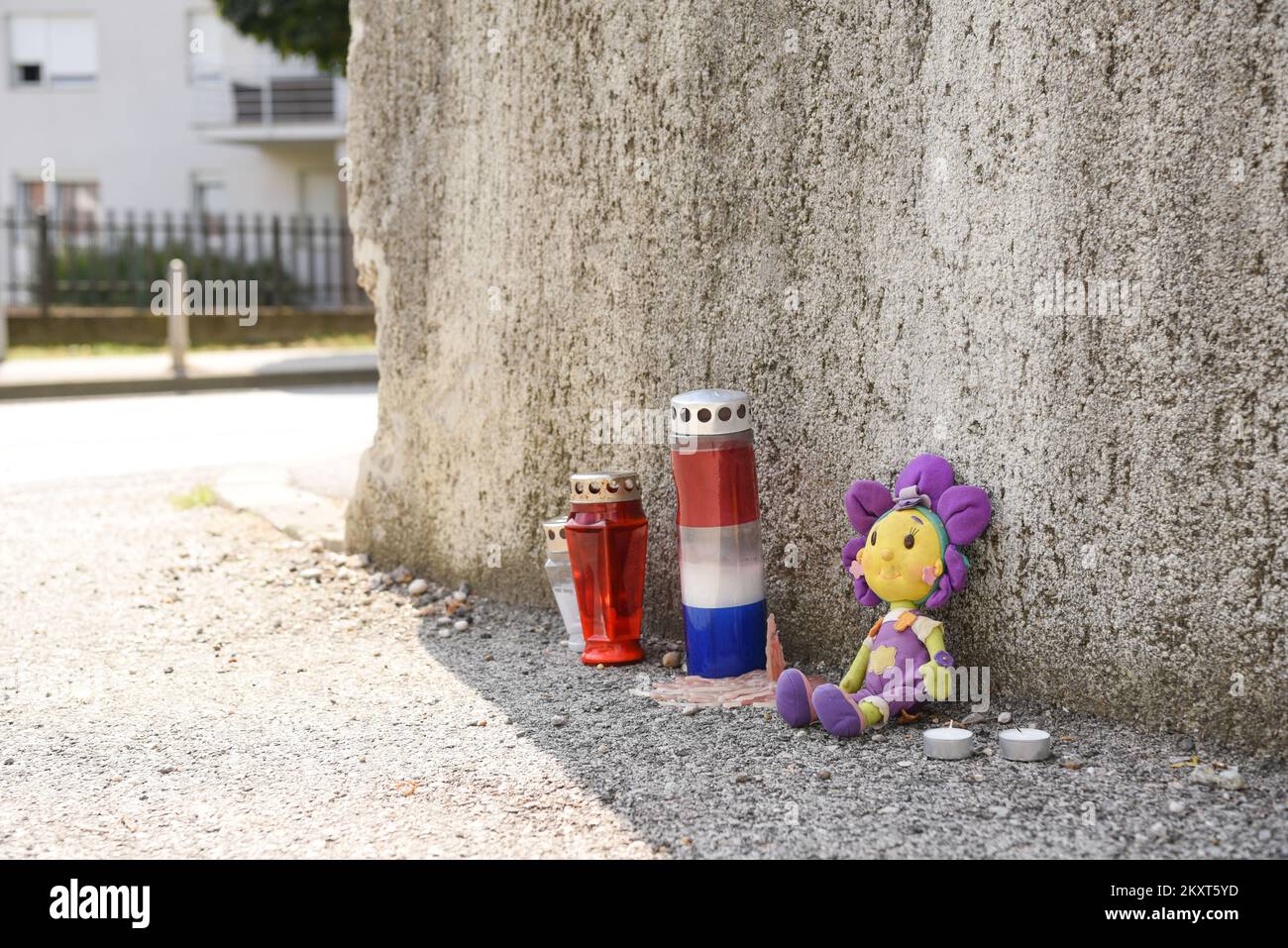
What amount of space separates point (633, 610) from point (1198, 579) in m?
1.66

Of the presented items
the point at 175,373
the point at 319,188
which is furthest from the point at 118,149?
the point at 175,373

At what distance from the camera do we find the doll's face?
3.27 metres

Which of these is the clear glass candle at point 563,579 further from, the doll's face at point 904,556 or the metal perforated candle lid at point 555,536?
the doll's face at point 904,556

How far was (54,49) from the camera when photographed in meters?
23.3

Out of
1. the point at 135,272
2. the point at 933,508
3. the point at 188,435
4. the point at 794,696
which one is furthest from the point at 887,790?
the point at 135,272

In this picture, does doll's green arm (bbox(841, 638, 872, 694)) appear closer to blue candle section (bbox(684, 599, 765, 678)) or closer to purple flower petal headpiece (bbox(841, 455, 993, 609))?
purple flower petal headpiece (bbox(841, 455, 993, 609))

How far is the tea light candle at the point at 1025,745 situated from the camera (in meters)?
2.99

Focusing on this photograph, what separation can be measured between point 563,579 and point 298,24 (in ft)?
36.7

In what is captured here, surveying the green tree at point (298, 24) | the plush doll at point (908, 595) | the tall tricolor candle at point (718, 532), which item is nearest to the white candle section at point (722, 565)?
the tall tricolor candle at point (718, 532)

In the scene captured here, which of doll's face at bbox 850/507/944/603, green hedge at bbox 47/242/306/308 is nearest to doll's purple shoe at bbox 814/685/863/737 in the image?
doll's face at bbox 850/507/944/603

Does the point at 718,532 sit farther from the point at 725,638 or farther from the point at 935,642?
the point at 935,642

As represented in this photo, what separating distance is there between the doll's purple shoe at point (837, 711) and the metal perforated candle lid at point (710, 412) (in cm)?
79

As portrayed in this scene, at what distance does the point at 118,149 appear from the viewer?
23.3m
